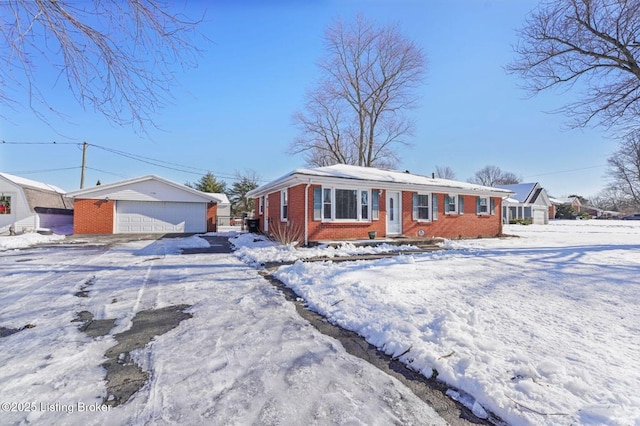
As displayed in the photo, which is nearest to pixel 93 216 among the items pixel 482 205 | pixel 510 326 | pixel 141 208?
pixel 141 208

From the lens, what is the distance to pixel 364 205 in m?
12.8

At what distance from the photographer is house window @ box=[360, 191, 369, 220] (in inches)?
501

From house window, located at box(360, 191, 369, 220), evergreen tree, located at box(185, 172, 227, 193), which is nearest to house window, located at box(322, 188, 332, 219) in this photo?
house window, located at box(360, 191, 369, 220)

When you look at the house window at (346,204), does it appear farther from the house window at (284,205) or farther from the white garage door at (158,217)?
the white garage door at (158,217)

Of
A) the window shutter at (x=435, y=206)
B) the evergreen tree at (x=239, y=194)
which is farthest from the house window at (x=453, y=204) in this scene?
the evergreen tree at (x=239, y=194)

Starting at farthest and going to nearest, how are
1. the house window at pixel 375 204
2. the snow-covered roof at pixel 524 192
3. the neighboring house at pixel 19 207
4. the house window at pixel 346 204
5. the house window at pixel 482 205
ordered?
the snow-covered roof at pixel 524 192
the neighboring house at pixel 19 207
the house window at pixel 482 205
the house window at pixel 375 204
the house window at pixel 346 204

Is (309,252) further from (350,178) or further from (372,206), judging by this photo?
(372,206)

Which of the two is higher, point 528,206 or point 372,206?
point 528,206

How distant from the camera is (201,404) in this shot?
222 cm

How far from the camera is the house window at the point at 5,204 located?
61.8 ft

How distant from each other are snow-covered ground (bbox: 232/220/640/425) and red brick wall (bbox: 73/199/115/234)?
1658 centimetres

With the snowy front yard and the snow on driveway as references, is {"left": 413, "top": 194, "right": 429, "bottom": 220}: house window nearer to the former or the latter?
the snowy front yard

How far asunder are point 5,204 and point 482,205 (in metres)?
29.6

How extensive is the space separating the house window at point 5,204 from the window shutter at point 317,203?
69.0ft
